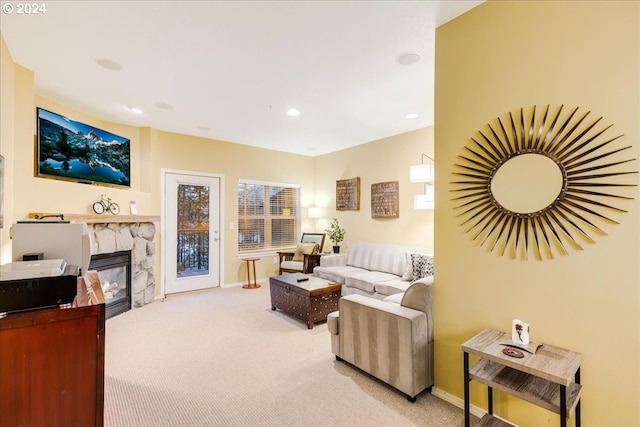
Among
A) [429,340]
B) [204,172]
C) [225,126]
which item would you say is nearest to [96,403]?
[429,340]

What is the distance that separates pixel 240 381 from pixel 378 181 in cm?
390

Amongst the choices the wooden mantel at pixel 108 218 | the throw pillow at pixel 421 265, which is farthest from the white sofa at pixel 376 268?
the wooden mantel at pixel 108 218

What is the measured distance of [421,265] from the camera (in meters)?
3.86

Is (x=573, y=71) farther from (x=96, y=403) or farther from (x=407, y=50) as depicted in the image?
(x=96, y=403)

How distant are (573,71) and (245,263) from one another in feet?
17.4

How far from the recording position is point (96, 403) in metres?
1.49

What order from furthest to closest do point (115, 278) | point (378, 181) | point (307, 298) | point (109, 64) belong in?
point (378, 181) < point (115, 278) < point (307, 298) < point (109, 64)

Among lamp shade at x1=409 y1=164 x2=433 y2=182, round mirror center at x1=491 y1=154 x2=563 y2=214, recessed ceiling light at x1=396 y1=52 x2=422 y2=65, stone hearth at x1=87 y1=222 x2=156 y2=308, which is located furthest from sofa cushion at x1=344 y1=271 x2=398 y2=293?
stone hearth at x1=87 y1=222 x2=156 y2=308

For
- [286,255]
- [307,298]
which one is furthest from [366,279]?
[286,255]

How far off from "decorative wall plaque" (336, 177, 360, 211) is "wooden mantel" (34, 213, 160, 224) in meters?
3.29

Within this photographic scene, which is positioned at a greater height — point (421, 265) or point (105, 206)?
point (105, 206)

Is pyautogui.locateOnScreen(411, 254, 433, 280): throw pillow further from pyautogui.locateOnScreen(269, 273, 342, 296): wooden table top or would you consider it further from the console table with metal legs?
the console table with metal legs

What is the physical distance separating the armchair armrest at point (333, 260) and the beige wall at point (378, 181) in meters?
0.59

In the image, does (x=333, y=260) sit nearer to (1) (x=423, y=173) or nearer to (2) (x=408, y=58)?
(1) (x=423, y=173)
